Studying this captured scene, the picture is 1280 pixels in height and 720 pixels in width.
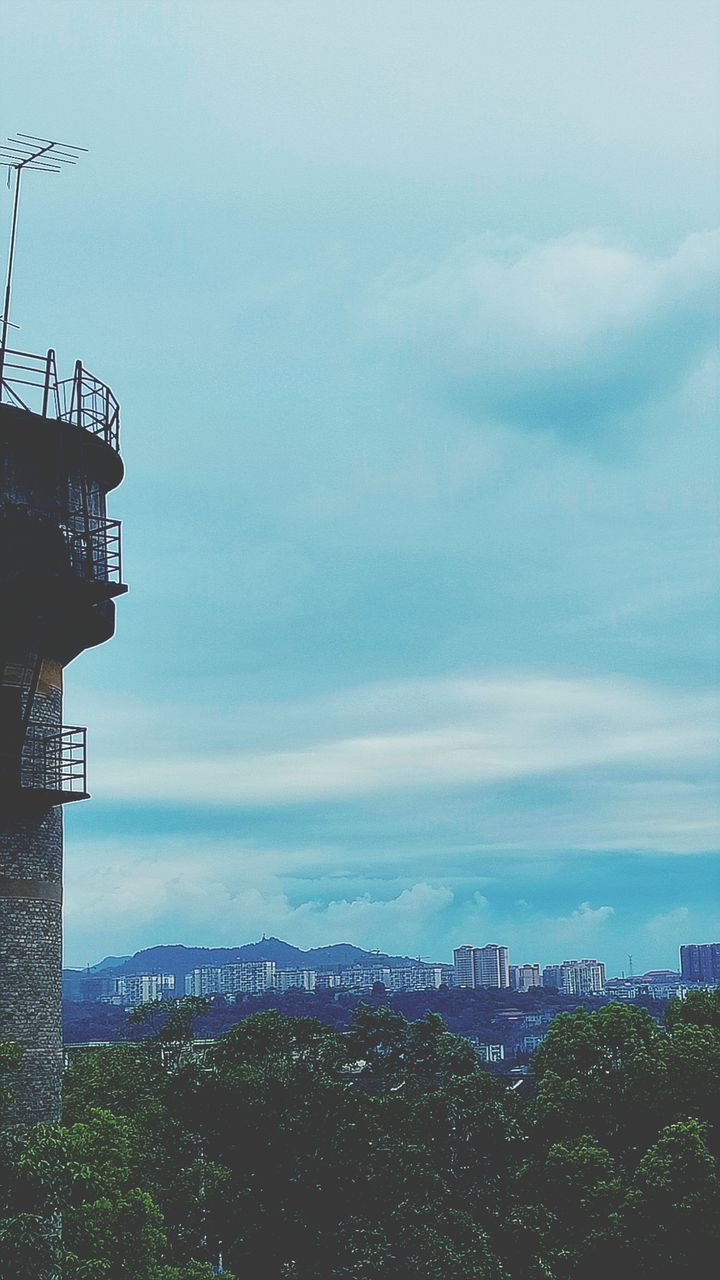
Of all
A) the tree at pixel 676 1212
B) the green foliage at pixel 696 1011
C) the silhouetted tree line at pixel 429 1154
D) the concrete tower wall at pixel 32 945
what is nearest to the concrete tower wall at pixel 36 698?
the concrete tower wall at pixel 32 945

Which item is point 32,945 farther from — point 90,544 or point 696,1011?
point 696,1011

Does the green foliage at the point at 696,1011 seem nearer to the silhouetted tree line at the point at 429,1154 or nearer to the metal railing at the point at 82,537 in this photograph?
the silhouetted tree line at the point at 429,1154

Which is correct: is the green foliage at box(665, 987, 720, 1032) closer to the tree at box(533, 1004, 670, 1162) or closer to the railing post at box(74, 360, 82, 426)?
the tree at box(533, 1004, 670, 1162)

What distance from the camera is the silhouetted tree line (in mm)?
30469

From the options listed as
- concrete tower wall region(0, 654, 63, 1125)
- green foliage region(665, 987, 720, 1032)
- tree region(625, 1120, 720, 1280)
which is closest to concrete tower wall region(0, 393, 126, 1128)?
concrete tower wall region(0, 654, 63, 1125)

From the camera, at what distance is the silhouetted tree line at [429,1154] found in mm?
30469

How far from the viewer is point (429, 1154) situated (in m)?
35.1

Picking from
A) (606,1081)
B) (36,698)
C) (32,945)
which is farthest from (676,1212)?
(36,698)

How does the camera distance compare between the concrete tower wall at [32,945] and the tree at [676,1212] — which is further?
the tree at [676,1212]

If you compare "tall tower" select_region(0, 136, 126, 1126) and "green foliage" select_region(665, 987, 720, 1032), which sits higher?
"tall tower" select_region(0, 136, 126, 1126)

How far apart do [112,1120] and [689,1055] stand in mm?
16176

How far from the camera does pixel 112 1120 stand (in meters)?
24.7

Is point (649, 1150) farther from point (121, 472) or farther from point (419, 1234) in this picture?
point (121, 472)

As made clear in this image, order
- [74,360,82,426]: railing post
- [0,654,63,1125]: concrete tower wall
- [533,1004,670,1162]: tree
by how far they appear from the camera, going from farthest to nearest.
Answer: [533,1004,670,1162]: tree < [74,360,82,426]: railing post < [0,654,63,1125]: concrete tower wall
